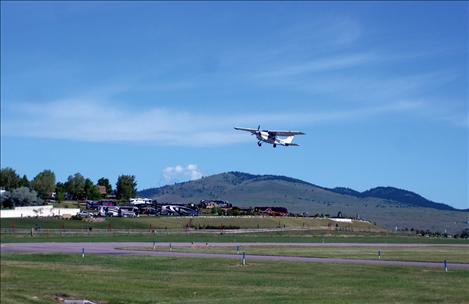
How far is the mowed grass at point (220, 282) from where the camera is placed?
29.5 m

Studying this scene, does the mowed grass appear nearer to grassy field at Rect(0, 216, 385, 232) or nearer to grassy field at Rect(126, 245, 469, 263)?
grassy field at Rect(126, 245, 469, 263)

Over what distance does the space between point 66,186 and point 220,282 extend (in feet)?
404

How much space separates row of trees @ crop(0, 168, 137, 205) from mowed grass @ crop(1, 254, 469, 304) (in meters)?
94.4

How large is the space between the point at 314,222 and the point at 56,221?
135 ft

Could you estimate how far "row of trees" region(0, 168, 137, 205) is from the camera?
468 ft

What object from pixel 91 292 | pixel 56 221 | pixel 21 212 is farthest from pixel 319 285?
pixel 21 212

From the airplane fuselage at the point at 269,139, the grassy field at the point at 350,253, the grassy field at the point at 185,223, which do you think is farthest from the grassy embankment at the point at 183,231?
the grassy field at the point at 350,253

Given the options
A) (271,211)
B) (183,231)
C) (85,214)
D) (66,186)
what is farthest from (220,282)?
(66,186)

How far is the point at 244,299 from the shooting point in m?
29.1

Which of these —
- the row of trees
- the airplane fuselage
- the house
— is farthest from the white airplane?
the row of trees

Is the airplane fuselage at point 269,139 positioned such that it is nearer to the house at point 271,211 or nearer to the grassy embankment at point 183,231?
the grassy embankment at point 183,231

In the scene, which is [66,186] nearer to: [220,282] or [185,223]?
[185,223]

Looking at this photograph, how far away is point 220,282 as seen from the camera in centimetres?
3531

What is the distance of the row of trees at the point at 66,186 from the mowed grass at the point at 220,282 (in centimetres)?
9441
